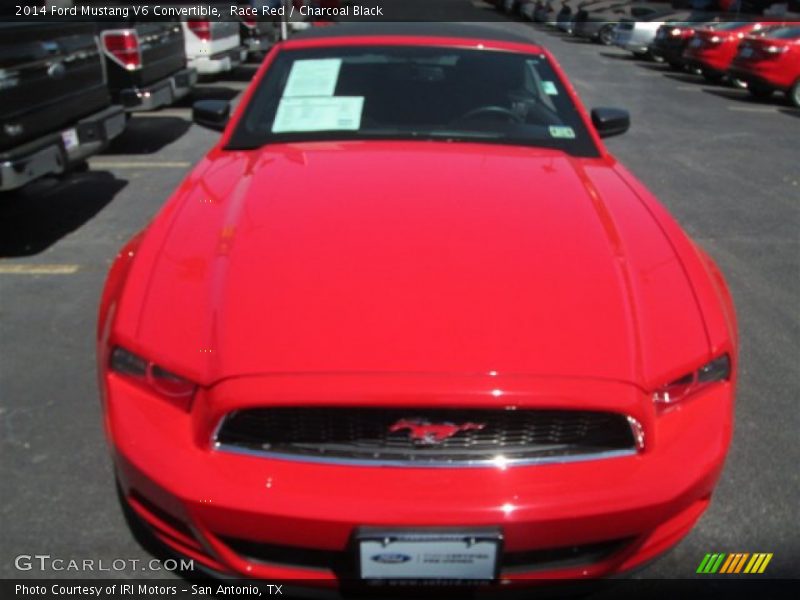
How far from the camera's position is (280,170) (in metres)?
3.14

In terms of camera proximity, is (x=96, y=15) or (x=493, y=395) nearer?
(x=493, y=395)

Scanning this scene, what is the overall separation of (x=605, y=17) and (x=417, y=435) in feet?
86.7

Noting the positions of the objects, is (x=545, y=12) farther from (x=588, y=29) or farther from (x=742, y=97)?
(x=742, y=97)

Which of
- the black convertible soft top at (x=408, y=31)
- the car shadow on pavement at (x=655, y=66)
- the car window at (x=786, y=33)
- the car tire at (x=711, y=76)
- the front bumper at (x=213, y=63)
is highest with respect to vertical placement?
the black convertible soft top at (x=408, y=31)

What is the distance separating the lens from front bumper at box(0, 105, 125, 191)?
16.8 feet

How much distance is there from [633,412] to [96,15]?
26.4ft

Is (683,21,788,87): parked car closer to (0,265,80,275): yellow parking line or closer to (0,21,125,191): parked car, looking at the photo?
(0,21,125,191): parked car

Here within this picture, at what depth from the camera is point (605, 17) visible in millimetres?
25906

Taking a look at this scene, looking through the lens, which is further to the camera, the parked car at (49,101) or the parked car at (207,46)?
the parked car at (207,46)

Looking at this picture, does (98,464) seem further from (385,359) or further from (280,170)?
(385,359)

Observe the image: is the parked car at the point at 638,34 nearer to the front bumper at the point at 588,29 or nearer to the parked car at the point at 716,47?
the front bumper at the point at 588,29

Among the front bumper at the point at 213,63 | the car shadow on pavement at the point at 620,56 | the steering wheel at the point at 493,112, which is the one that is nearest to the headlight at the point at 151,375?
the steering wheel at the point at 493,112

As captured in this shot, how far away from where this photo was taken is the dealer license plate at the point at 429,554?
77.0 inches

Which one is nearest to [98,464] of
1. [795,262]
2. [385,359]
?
[385,359]
